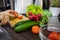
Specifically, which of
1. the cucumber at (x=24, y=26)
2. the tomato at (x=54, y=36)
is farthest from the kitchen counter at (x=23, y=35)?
the tomato at (x=54, y=36)

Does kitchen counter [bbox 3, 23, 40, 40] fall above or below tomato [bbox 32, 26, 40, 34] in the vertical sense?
below

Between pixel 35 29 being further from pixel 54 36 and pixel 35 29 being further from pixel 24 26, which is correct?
pixel 54 36

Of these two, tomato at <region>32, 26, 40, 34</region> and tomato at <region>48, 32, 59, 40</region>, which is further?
tomato at <region>32, 26, 40, 34</region>

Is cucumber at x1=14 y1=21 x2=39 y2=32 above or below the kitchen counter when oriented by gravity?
above

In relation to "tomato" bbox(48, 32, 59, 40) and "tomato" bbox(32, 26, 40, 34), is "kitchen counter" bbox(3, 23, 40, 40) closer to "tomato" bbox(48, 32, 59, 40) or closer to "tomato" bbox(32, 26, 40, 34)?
"tomato" bbox(32, 26, 40, 34)

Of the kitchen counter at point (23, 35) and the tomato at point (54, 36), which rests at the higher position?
the tomato at point (54, 36)

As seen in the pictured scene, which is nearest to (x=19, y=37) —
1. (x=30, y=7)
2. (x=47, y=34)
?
(x=47, y=34)

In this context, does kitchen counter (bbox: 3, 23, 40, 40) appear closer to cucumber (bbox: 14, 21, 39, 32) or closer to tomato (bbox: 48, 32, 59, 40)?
cucumber (bbox: 14, 21, 39, 32)

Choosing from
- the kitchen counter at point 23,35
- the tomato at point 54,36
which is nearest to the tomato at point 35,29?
the kitchen counter at point 23,35

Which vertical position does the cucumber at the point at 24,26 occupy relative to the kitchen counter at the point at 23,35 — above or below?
above

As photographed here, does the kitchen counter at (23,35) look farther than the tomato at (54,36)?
Yes

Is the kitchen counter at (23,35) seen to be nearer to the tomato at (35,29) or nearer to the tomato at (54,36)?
the tomato at (35,29)

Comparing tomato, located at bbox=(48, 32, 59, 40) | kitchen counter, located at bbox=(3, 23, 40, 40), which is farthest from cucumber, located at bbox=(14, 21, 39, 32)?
tomato, located at bbox=(48, 32, 59, 40)

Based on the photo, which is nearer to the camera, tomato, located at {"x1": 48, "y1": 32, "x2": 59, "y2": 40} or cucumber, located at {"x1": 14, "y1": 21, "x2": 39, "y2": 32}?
tomato, located at {"x1": 48, "y1": 32, "x2": 59, "y2": 40}
